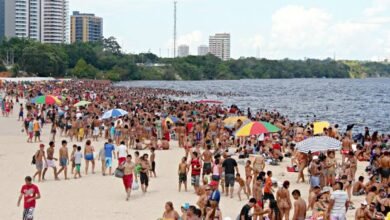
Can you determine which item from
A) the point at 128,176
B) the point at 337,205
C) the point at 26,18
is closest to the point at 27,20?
the point at 26,18

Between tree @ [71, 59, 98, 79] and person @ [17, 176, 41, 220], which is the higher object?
tree @ [71, 59, 98, 79]

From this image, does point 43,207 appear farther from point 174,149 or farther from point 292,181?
→ point 174,149

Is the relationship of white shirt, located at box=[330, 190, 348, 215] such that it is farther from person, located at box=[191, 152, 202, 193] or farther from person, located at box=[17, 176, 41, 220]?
person, located at box=[17, 176, 41, 220]

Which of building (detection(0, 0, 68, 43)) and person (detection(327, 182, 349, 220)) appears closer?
person (detection(327, 182, 349, 220))

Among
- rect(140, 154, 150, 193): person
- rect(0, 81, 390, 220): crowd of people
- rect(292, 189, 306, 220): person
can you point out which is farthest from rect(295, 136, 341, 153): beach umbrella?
rect(292, 189, 306, 220): person

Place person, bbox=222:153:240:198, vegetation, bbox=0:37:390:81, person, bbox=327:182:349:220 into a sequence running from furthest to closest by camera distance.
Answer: vegetation, bbox=0:37:390:81 → person, bbox=222:153:240:198 → person, bbox=327:182:349:220

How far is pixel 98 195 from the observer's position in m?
16.1

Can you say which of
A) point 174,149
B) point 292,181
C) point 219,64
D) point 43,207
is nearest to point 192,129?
point 174,149

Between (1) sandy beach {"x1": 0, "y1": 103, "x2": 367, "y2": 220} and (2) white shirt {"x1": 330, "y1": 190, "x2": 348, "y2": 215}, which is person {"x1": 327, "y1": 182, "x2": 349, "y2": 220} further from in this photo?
(1) sandy beach {"x1": 0, "y1": 103, "x2": 367, "y2": 220}

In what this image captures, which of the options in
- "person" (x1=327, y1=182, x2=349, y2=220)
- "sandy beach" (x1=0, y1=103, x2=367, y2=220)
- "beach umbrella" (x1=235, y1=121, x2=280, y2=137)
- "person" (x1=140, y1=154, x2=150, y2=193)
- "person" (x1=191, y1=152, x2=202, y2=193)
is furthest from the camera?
"beach umbrella" (x1=235, y1=121, x2=280, y2=137)

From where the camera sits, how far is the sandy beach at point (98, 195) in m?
14.0

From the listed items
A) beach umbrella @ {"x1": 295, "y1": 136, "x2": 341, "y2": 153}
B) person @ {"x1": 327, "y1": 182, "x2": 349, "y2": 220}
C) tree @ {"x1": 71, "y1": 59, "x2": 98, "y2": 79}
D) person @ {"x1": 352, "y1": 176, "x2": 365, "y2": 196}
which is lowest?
person @ {"x1": 352, "y1": 176, "x2": 365, "y2": 196}

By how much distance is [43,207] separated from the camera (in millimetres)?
14531

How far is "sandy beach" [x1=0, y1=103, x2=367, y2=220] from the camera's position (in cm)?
1404
